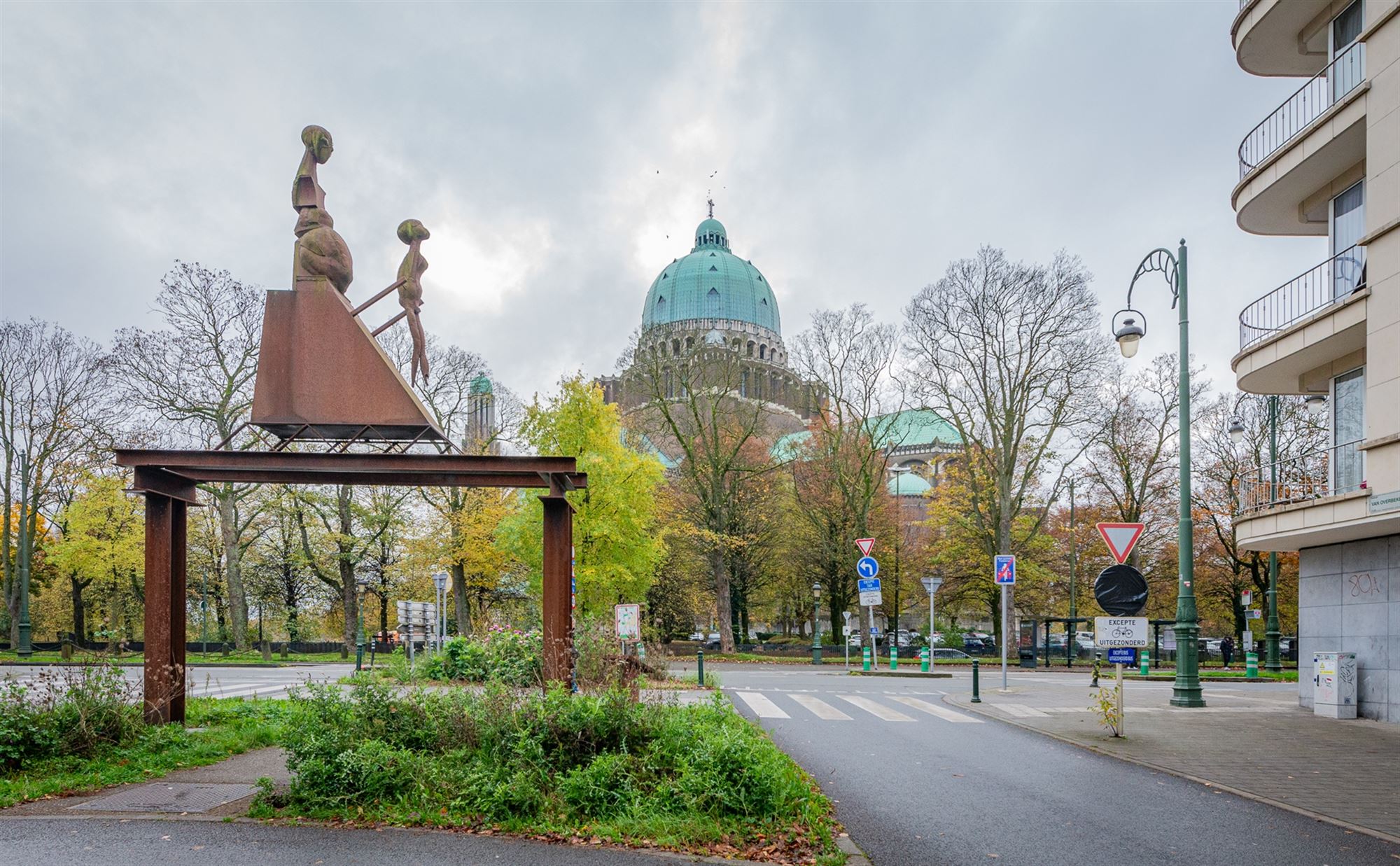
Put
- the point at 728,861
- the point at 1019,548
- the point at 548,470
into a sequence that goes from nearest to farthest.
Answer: the point at 728,861 → the point at 548,470 → the point at 1019,548

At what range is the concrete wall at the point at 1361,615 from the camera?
15.7 metres

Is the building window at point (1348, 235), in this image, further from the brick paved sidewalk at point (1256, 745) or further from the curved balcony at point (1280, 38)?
the brick paved sidewalk at point (1256, 745)

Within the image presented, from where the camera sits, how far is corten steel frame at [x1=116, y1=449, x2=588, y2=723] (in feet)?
35.2

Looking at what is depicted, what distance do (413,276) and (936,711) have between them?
38.2ft

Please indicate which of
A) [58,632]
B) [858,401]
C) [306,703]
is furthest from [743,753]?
[58,632]

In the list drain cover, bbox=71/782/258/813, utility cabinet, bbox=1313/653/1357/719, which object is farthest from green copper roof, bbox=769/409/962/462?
drain cover, bbox=71/782/258/813

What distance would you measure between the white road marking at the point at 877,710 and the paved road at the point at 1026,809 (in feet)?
5.04

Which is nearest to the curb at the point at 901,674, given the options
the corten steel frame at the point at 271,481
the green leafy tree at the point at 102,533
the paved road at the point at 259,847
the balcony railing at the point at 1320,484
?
the balcony railing at the point at 1320,484

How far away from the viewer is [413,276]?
1208 cm

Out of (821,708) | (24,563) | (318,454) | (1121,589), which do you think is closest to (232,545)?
(24,563)

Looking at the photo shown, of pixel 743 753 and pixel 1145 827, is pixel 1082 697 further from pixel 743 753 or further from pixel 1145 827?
pixel 743 753

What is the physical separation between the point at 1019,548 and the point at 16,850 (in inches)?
1461

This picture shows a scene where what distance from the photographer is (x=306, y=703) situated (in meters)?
8.55

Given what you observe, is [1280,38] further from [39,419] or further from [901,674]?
[39,419]
